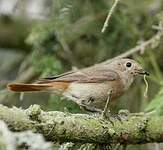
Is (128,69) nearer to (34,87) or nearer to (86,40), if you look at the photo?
(34,87)

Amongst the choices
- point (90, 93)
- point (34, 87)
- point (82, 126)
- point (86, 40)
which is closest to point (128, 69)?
point (90, 93)

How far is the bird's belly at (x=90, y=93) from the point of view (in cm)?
363

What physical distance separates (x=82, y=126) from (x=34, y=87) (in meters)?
0.93

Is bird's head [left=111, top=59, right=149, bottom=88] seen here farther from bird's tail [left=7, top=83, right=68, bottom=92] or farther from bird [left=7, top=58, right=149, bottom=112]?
bird's tail [left=7, top=83, right=68, bottom=92]

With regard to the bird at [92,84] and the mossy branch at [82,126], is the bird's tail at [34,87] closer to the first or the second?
the bird at [92,84]

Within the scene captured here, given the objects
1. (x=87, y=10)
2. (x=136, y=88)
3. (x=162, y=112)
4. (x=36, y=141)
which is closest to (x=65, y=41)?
(x=87, y=10)

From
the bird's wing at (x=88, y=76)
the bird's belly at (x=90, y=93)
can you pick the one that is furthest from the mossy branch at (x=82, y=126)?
Result: the bird's wing at (x=88, y=76)

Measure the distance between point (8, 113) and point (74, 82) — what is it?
5.08 feet

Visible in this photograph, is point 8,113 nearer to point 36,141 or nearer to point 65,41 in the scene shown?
point 36,141

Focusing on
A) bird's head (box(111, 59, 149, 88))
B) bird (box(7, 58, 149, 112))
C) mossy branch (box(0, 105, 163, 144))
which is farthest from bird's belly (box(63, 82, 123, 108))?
mossy branch (box(0, 105, 163, 144))

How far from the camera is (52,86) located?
3.74 meters

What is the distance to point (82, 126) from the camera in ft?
8.54

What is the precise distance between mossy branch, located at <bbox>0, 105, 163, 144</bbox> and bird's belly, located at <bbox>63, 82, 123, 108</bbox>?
651 mm

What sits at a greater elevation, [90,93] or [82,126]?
[90,93]
